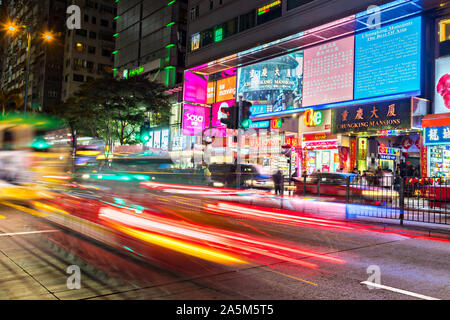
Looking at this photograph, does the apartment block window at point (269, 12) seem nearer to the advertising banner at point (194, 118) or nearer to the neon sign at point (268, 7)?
the neon sign at point (268, 7)

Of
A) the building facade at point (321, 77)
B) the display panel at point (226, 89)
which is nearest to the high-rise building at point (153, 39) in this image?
the building facade at point (321, 77)

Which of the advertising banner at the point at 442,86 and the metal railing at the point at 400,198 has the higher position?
the advertising banner at the point at 442,86

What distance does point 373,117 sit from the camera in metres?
23.2

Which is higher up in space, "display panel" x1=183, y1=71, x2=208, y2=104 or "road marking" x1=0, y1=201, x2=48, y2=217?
"display panel" x1=183, y1=71, x2=208, y2=104

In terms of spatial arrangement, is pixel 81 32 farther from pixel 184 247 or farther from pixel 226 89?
pixel 184 247

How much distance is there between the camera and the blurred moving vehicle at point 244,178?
24297 mm

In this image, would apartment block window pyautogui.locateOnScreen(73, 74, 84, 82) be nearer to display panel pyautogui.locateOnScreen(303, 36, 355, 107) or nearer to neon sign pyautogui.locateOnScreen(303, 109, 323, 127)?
display panel pyautogui.locateOnScreen(303, 36, 355, 107)

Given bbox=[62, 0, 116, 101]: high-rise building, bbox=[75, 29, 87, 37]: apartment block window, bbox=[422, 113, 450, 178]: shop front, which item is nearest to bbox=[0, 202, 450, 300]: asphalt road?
bbox=[422, 113, 450, 178]: shop front

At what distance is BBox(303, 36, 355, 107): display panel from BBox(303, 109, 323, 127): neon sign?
0.60 metres

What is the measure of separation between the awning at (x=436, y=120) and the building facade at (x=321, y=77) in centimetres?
140

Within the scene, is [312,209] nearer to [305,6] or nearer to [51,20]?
[305,6]

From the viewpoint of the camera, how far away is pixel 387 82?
22.2 metres

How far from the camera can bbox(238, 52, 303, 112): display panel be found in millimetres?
28406
